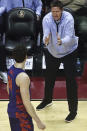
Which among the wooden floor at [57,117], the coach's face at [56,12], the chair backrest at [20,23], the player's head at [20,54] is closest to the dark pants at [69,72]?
the wooden floor at [57,117]

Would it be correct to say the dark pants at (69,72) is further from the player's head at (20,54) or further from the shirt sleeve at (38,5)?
the shirt sleeve at (38,5)

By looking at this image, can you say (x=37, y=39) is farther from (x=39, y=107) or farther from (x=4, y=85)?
(x=39, y=107)

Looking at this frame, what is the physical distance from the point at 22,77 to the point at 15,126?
1.64ft

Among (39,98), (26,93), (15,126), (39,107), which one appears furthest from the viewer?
(39,98)

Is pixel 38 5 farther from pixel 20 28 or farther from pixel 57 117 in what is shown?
pixel 57 117

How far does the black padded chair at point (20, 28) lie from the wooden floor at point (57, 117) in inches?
57.6

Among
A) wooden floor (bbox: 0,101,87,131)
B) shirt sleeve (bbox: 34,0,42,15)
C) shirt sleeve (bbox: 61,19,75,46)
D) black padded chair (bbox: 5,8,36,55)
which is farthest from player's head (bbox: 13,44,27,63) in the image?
shirt sleeve (bbox: 34,0,42,15)

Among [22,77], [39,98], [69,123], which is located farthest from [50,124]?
[22,77]

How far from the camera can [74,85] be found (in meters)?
4.56

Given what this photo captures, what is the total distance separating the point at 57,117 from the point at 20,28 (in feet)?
7.30

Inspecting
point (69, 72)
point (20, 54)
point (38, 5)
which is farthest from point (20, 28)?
point (20, 54)

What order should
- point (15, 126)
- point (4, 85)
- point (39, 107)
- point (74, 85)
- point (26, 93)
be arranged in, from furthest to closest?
1. point (4, 85)
2. point (39, 107)
3. point (74, 85)
4. point (15, 126)
5. point (26, 93)

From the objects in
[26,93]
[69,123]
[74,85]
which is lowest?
[69,123]

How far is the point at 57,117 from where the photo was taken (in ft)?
15.7
